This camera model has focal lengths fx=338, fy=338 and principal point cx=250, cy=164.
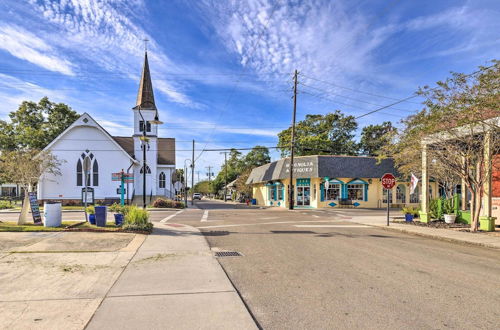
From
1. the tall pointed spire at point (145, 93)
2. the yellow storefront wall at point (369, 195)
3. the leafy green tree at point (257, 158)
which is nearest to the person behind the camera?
the yellow storefront wall at point (369, 195)

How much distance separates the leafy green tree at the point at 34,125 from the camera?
41.2m

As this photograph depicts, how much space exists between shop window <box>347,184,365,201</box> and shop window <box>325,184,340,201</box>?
1123 mm

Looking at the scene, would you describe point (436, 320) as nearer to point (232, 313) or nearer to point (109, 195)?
point (232, 313)

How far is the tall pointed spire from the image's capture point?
41781 mm

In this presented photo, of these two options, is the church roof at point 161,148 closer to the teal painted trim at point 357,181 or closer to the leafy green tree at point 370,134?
the teal painted trim at point 357,181

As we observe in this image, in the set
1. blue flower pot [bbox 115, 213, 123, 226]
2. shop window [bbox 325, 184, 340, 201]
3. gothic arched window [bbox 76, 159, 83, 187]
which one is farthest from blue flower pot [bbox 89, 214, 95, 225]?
shop window [bbox 325, 184, 340, 201]

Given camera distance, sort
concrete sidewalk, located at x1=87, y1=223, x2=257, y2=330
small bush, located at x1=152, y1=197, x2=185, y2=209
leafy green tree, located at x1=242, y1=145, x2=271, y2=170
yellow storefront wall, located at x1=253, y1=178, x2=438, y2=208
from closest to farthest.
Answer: concrete sidewalk, located at x1=87, y1=223, x2=257, y2=330, small bush, located at x1=152, y1=197, x2=185, y2=209, yellow storefront wall, located at x1=253, y1=178, x2=438, y2=208, leafy green tree, located at x1=242, y1=145, x2=271, y2=170

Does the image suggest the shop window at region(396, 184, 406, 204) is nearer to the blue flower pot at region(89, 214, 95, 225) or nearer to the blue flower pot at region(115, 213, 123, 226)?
the blue flower pot at region(115, 213, 123, 226)

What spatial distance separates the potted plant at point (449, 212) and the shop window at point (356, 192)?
15.9 meters

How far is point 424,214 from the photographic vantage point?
58.4 ft

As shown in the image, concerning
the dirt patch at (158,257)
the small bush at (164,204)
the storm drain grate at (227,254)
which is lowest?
the small bush at (164,204)

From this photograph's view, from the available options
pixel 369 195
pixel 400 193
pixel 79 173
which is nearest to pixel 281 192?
pixel 369 195

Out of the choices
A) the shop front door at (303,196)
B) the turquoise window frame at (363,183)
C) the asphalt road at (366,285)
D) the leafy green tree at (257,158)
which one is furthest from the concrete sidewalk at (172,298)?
the leafy green tree at (257,158)

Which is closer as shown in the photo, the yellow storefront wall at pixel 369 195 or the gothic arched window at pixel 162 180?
Result: the yellow storefront wall at pixel 369 195
